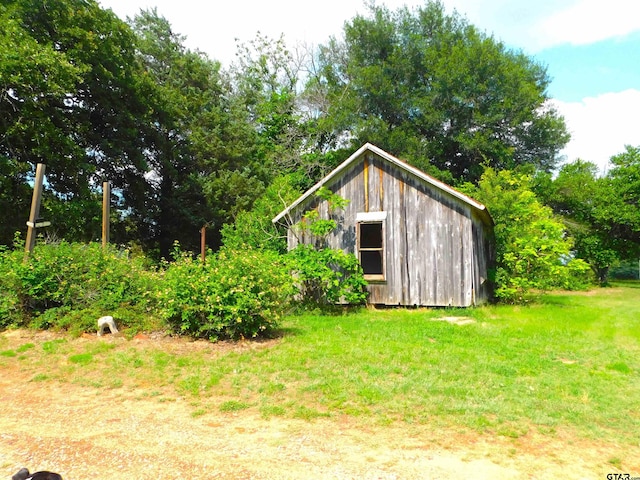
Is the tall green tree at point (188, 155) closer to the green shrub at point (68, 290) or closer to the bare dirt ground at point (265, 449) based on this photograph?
the green shrub at point (68, 290)

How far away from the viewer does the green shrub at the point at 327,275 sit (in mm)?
12734

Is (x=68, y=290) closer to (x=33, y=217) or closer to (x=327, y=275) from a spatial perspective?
(x=33, y=217)

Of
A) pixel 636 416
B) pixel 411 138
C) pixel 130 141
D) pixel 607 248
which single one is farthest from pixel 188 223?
pixel 636 416

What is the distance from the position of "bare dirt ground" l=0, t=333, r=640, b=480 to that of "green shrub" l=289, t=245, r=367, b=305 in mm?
7660

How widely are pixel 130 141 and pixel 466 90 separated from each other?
68.7 feet

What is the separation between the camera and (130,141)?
24516 mm

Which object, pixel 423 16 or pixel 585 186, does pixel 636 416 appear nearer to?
pixel 585 186

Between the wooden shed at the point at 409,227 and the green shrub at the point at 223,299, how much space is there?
5.33 m

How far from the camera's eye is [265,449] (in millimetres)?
4203

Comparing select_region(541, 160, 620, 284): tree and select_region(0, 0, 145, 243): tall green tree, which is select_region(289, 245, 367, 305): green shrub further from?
select_region(541, 160, 620, 284): tree

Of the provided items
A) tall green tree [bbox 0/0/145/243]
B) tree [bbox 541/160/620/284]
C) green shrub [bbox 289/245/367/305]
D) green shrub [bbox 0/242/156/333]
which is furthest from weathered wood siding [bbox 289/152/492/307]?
tree [bbox 541/160/620/284]

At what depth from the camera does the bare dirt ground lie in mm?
3760

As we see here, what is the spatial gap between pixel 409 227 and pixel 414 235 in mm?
280

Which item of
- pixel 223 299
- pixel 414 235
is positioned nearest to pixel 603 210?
pixel 414 235
